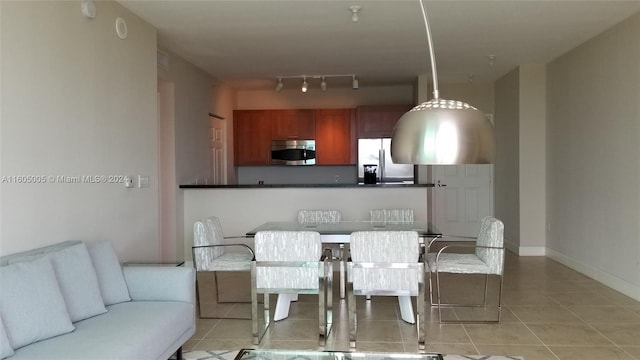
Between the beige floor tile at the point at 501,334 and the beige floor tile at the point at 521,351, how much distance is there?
7 centimetres

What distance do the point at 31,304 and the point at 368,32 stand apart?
3.66 metres

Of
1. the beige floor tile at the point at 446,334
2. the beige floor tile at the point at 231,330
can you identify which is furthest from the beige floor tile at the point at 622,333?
the beige floor tile at the point at 231,330

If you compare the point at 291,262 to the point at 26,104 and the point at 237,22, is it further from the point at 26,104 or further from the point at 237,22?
the point at 237,22

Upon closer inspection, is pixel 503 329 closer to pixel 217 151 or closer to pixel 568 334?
pixel 568 334

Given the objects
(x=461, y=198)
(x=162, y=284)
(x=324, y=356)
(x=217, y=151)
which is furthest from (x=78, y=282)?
(x=461, y=198)

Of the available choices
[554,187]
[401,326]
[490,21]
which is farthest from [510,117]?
[401,326]

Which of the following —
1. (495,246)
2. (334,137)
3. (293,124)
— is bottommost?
(495,246)

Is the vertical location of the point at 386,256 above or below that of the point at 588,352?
above

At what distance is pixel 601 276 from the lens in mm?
4812

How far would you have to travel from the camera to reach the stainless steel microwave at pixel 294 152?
7617 mm

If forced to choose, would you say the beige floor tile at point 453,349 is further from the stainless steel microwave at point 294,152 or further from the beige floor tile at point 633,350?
the stainless steel microwave at point 294,152

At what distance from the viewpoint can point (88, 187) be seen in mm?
3299

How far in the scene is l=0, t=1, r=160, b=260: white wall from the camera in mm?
2590

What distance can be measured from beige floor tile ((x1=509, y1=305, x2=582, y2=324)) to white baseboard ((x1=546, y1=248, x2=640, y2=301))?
2.70ft
